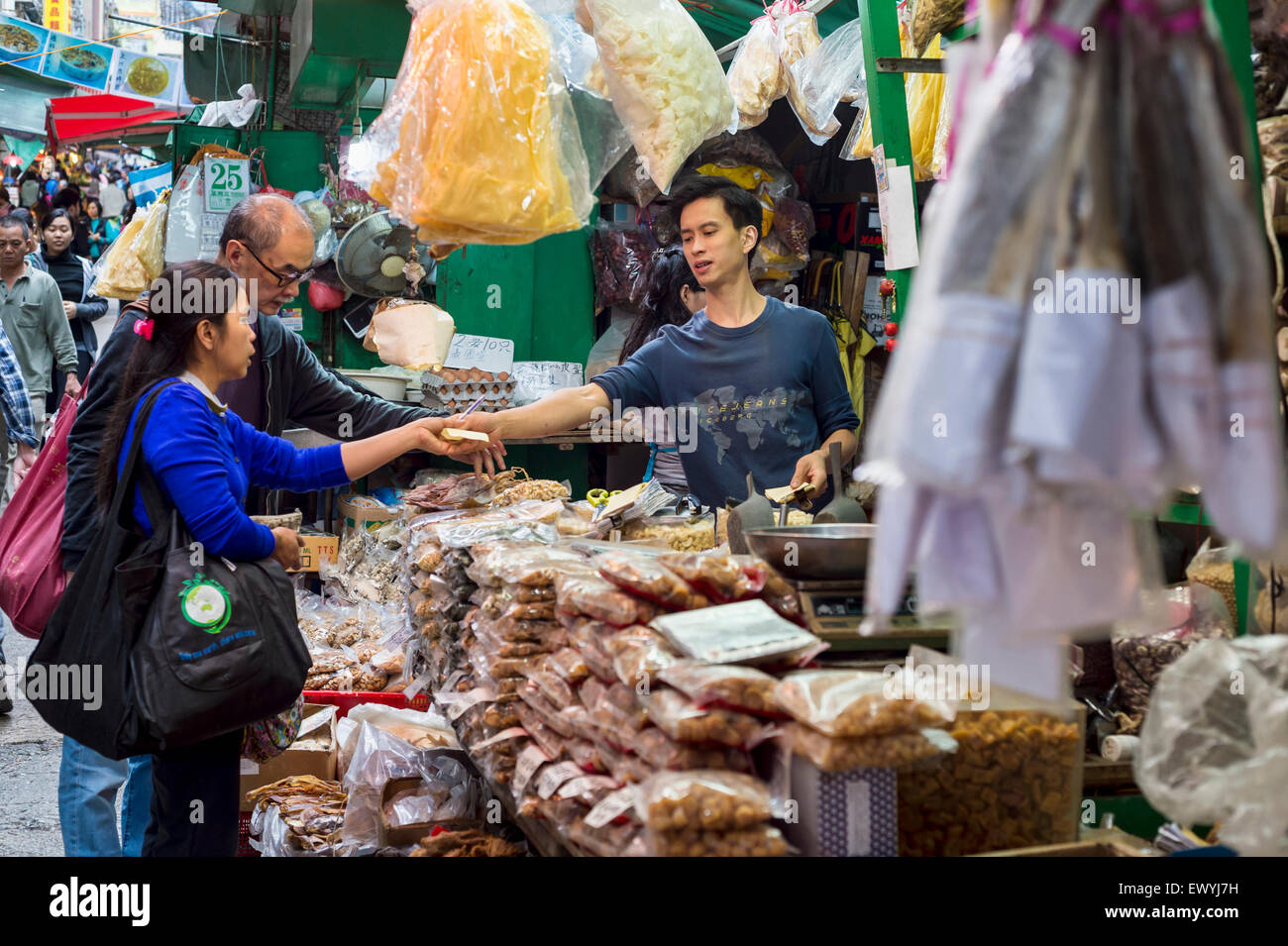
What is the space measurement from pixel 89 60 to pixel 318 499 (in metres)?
8.12

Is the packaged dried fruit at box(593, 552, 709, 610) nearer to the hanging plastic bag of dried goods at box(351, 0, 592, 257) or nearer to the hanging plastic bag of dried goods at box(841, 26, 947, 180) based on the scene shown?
the hanging plastic bag of dried goods at box(351, 0, 592, 257)

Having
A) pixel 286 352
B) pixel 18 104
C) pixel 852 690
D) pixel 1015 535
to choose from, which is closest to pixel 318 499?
pixel 286 352

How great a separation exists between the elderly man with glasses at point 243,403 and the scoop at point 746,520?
1.19 metres

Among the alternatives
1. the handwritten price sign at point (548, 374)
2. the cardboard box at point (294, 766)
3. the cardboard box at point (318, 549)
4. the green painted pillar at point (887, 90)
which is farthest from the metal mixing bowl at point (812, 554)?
the handwritten price sign at point (548, 374)

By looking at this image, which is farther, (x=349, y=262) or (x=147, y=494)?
(x=349, y=262)

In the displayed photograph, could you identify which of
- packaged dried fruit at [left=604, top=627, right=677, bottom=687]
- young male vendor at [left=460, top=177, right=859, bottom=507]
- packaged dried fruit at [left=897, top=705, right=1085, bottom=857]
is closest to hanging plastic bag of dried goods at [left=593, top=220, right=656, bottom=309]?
young male vendor at [left=460, top=177, right=859, bottom=507]

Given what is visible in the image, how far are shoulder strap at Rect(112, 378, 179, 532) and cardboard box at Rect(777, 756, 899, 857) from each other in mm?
1746

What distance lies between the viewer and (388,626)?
546 cm

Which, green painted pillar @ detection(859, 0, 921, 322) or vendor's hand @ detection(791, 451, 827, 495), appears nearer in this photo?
green painted pillar @ detection(859, 0, 921, 322)

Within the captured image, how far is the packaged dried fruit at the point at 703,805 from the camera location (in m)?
1.53

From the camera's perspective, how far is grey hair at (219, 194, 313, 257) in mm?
3633

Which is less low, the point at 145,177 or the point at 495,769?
the point at 145,177

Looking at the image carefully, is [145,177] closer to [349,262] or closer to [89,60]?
[349,262]

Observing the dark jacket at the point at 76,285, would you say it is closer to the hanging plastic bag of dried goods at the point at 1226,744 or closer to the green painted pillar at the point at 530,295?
the green painted pillar at the point at 530,295
